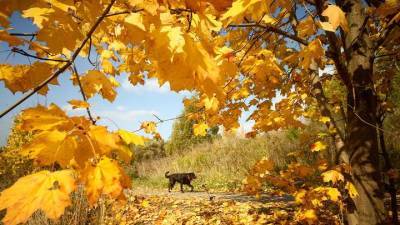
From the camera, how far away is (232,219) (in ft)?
17.9

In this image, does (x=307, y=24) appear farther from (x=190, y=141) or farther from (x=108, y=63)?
(x=190, y=141)

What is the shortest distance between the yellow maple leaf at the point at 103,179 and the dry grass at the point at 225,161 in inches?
408

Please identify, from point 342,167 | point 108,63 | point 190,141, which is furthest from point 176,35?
point 190,141

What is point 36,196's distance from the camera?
102 centimetres

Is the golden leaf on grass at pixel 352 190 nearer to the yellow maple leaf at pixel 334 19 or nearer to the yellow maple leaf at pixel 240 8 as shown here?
the yellow maple leaf at pixel 334 19

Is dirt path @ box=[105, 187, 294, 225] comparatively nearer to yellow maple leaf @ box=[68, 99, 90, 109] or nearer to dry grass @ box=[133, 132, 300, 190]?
dry grass @ box=[133, 132, 300, 190]

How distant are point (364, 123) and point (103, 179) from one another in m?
2.45

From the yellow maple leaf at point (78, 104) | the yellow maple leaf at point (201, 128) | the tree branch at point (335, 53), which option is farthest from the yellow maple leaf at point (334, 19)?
the yellow maple leaf at point (201, 128)

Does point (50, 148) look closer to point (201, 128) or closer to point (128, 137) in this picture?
point (128, 137)

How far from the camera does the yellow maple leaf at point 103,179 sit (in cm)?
111

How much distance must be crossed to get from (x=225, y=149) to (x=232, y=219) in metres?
10.4

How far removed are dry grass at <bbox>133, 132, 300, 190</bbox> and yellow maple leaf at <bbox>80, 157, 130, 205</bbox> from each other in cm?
1035

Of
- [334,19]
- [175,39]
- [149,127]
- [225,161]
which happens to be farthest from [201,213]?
[225,161]

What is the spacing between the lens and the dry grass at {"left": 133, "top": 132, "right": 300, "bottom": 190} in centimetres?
1273
